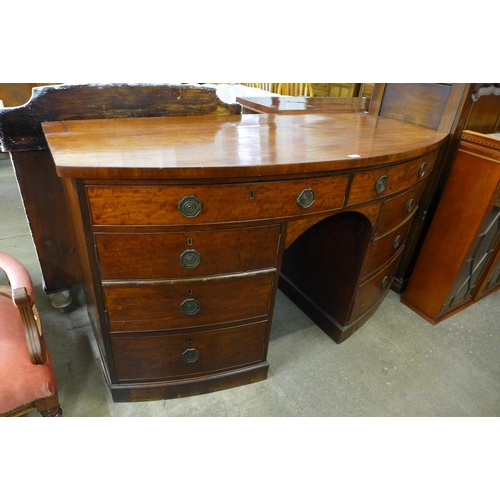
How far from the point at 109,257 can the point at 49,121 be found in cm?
Answer: 61

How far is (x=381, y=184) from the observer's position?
50.3 inches

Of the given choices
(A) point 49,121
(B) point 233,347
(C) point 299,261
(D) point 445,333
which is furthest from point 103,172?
(D) point 445,333

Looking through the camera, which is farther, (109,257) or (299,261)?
(299,261)

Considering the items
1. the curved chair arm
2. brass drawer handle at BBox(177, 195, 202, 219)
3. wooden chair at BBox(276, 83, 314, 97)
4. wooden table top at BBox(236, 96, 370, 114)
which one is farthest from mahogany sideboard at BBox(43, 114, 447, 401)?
wooden chair at BBox(276, 83, 314, 97)

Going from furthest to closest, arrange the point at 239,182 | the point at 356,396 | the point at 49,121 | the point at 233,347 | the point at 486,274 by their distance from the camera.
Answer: the point at 486,274
the point at 356,396
the point at 233,347
the point at 49,121
the point at 239,182

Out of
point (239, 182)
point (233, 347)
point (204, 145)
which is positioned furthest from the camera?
point (233, 347)

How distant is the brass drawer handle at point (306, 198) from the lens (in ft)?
3.58

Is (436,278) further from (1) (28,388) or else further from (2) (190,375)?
(1) (28,388)

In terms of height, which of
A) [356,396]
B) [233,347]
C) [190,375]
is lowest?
[356,396]

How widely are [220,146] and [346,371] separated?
1.17 meters

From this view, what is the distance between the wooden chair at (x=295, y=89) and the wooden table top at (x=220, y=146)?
1812 millimetres

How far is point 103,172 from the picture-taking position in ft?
2.88

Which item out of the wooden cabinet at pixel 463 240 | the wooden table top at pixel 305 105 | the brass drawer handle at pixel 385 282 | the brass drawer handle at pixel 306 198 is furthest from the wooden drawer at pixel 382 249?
the wooden table top at pixel 305 105

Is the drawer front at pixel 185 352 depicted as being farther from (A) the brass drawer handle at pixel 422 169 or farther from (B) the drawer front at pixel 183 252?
(A) the brass drawer handle at pixel 422 169
